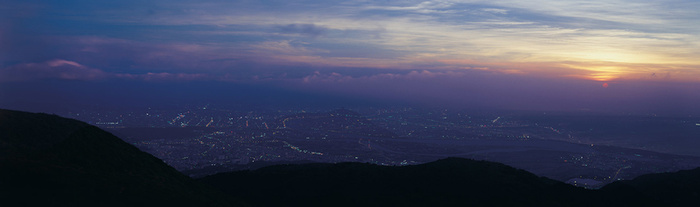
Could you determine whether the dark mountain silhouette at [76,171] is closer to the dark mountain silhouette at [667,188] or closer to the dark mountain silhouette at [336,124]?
the dark mountain silhouette at [667,188]

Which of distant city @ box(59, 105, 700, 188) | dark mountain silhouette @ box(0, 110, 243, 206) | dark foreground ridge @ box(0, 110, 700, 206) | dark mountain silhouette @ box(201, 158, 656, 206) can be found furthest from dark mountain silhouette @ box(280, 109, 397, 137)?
dark mountain silhouette @ box(0, 110, 243, 206)

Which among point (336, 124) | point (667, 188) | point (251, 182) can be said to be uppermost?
point (251, 182)

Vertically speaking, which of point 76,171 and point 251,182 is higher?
point 76,171

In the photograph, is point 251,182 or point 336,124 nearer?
point 251,182

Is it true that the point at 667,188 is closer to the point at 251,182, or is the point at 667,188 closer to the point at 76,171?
the point at 251,182

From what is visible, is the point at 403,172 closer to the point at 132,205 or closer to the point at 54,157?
the point at 132,205

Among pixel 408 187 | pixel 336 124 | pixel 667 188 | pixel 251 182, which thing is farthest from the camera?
pixel 336 124

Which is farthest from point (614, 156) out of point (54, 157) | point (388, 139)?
point (54, 157)

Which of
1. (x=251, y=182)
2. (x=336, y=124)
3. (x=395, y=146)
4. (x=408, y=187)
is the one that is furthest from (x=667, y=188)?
(x=336, y=124)
